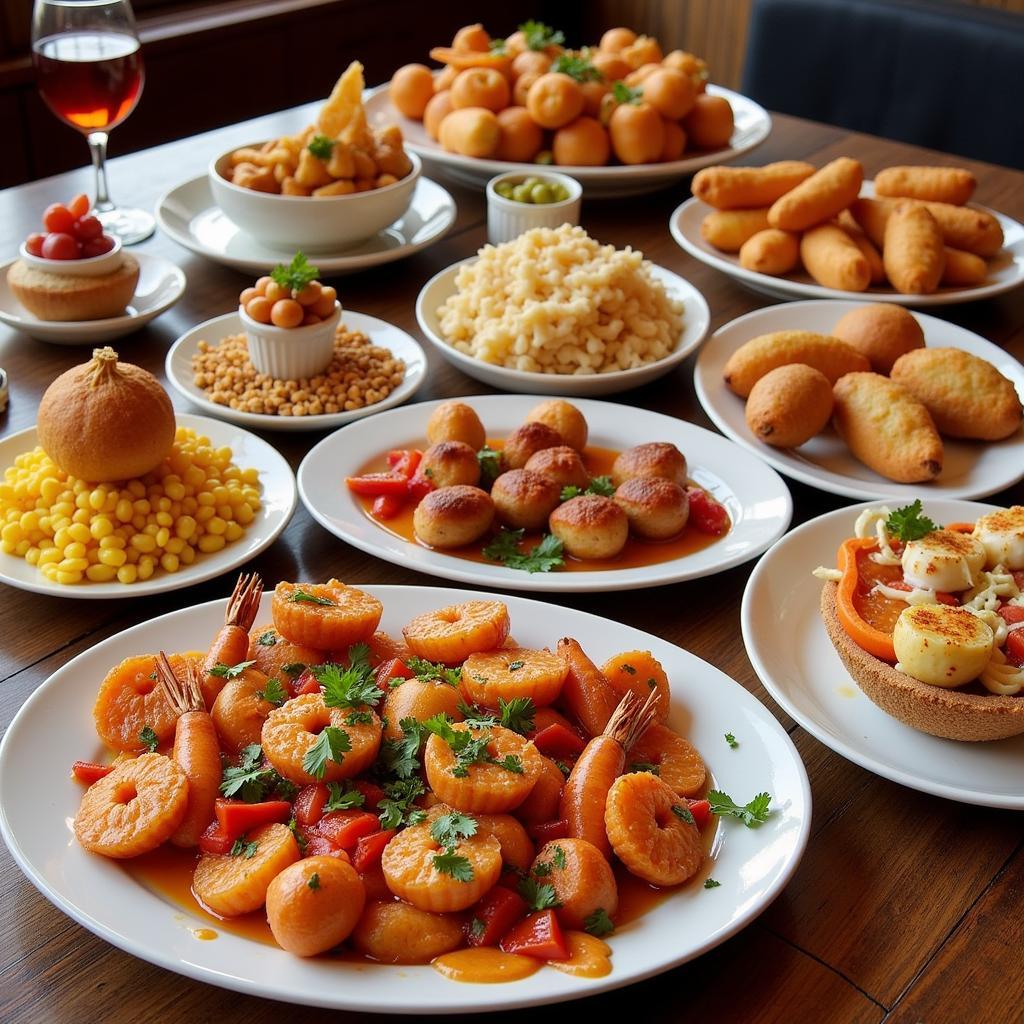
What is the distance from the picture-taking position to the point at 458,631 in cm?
132

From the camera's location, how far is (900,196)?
2.62 m

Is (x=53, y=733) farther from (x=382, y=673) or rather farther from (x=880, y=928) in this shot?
(x=880, y=928)

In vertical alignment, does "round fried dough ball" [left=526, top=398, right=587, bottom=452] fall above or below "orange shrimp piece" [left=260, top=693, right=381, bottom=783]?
below

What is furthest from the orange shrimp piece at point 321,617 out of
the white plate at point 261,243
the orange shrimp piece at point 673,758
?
the white plate at point 261,243

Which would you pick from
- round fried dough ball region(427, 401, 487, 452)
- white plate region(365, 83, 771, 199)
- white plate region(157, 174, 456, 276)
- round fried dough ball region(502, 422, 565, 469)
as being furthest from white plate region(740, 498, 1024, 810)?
white plate region(365, 83, 771, 199)

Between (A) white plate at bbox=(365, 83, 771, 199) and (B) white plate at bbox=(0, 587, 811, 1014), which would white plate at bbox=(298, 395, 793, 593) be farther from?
(A) white plate at bbox=(365, 83, 771, 199)

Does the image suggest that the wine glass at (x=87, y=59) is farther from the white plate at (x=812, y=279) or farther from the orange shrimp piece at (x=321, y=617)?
the orange shrimp piece at (x=321, y=617)

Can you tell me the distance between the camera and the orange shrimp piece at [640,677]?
129 centimetres

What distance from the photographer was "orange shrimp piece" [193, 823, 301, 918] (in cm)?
104

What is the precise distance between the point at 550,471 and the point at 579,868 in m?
0.79

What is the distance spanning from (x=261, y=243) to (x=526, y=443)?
3.46ft

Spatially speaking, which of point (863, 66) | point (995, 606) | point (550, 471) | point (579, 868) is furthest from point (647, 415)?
point (863, 66)

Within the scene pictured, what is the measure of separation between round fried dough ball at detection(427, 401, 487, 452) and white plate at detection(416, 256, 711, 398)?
211 mm

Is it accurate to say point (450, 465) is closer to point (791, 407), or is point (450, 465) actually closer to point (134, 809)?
point (791, 407)
